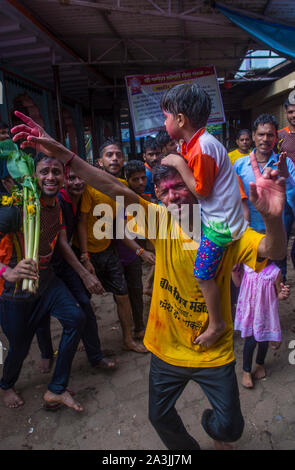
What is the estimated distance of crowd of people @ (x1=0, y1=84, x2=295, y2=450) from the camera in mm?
1607

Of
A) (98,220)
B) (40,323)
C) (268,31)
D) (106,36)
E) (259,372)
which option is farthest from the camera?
(106,36)

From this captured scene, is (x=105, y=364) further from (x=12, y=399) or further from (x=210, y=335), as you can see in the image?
(x=210, y=335)

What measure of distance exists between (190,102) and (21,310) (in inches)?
73.7

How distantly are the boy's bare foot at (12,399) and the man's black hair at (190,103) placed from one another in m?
2.45

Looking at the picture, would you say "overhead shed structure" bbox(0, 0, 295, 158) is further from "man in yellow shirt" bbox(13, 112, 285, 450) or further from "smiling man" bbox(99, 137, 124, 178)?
"man in yellow shirt" bbox(13, 112, 285, 450)

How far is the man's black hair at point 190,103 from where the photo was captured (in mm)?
1599

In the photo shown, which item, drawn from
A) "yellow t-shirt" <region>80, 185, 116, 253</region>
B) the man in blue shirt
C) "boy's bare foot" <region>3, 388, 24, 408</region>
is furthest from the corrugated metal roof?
"boy's bare foot" <region>3, 388, 24, 408</region>

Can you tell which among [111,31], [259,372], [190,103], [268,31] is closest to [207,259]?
[190,103]

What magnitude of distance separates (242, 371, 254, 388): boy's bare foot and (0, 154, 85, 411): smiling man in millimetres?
1306

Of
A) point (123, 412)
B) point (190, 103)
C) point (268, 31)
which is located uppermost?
point (268, 31)

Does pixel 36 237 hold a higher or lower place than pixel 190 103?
lower

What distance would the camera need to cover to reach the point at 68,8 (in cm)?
529

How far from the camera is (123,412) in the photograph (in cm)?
257

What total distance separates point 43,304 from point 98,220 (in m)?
0.98
